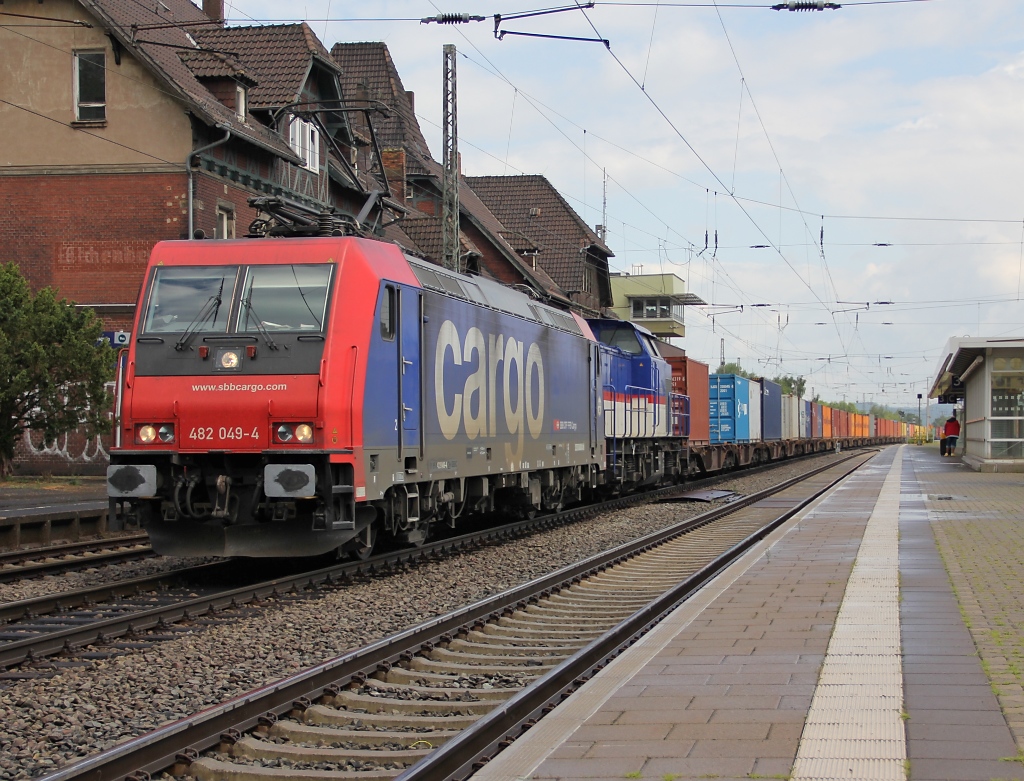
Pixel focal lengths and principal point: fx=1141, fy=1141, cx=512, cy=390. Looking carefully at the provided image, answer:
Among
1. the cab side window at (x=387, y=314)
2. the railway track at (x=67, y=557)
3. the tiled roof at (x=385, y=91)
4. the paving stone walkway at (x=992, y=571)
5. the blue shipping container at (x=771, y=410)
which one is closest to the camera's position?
the paving stone walkway at (x=992, y=571)

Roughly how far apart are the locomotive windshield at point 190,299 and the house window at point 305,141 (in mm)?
19906

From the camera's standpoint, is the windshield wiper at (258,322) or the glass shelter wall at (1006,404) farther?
the glass shelter wall at (1006,404)

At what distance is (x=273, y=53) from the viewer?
31.4 meters

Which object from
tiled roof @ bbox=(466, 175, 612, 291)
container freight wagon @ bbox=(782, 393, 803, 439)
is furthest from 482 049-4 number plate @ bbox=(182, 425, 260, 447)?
tiled roof @ bbox=(466, 175, 612, 291)

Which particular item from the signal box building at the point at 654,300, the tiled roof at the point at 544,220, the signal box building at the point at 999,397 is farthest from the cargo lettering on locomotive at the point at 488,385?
the signal box building at the point at 654,300

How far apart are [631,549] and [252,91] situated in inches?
822

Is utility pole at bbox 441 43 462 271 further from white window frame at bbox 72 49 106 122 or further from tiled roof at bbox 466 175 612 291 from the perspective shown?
tiled roof at bbox 466 175 612 291

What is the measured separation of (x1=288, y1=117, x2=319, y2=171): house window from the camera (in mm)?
31109

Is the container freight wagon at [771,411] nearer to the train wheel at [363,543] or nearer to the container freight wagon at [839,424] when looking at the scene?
the container freight wagon at [839,424]

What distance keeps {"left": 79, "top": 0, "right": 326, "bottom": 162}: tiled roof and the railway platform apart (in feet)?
63.9

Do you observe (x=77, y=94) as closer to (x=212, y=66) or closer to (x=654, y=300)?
(x=212, y=66)

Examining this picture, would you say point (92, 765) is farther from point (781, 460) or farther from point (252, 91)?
point (781, 460)

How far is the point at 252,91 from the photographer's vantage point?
100 feet

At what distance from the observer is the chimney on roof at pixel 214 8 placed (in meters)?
34.4
